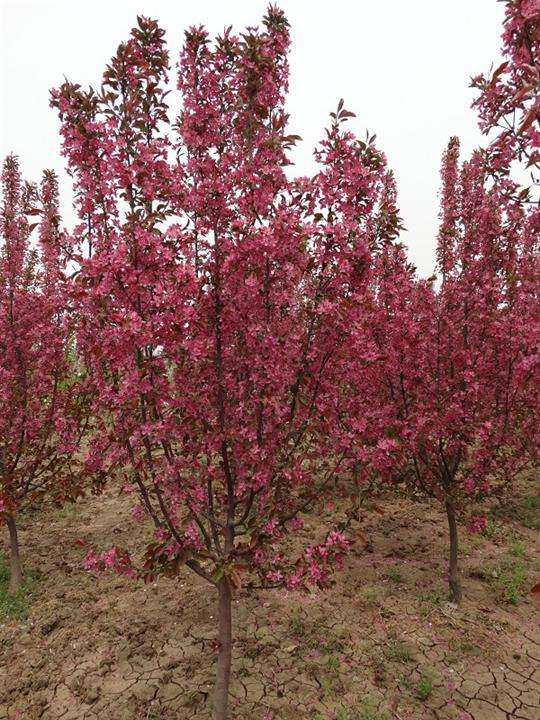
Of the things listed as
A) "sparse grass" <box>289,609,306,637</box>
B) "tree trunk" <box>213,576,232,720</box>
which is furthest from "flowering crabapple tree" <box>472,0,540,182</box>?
"sparse grass" <box>289,609,306,637</box>

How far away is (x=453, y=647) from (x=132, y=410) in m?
4.85

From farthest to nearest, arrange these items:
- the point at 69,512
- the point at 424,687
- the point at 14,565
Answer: the point at 69,512 → the point at 14,565 → the point at 424,687

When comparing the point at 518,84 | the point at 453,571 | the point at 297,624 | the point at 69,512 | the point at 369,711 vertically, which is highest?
the point at 518,84

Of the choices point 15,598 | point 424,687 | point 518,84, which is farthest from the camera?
point 15,598

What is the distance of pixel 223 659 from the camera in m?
4.22

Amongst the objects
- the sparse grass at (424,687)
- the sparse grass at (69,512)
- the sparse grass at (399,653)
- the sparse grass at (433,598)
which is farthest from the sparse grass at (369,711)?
the sparse grass at (69,512)

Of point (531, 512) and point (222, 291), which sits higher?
point (222, 291)

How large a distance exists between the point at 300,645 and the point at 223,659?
1556mm

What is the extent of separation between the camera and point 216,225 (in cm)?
350

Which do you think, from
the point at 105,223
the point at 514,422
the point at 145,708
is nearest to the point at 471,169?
the point at 514,422

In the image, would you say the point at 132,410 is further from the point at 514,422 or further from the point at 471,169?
the point at 471,169

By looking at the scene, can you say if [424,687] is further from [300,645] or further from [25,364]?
[25,364]

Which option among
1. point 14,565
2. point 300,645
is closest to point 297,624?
point 300,645

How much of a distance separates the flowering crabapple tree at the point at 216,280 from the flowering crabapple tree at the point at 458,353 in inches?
76.9
